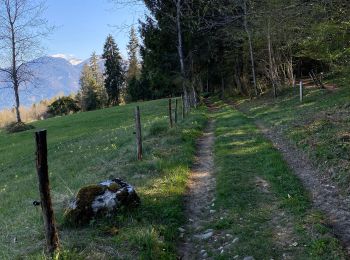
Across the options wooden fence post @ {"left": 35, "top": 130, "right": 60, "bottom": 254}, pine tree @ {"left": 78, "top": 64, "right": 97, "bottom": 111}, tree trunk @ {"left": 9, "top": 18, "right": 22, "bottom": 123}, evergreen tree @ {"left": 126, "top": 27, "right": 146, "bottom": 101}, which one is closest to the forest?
wooden fence post @ {"left": 35, "top": 130, "right": 60, "bottom": 254}

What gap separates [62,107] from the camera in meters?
86.4

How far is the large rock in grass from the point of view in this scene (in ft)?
23.9

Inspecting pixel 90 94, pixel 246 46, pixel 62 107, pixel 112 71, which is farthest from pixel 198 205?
pixel 112 71

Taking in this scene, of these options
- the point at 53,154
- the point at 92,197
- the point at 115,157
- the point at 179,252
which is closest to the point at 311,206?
the point at 179,252

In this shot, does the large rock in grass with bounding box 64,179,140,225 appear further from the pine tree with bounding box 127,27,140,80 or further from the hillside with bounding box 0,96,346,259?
the pine tree with bounding box 127,27,140,80

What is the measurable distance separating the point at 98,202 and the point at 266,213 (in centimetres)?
311

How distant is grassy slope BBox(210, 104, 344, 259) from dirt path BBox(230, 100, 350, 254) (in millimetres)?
203

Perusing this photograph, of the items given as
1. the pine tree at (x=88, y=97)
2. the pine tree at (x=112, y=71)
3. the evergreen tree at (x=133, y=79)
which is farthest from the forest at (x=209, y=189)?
the pine tree at (x=112, y=71)

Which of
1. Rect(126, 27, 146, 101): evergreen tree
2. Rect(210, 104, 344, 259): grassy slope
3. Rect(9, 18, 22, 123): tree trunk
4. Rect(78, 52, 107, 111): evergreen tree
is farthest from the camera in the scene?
Rect(78, 52, 107, 111): evergreen tree

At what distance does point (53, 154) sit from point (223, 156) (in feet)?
38.1

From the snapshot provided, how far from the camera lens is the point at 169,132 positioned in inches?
691

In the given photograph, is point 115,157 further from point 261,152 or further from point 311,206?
point 311,206

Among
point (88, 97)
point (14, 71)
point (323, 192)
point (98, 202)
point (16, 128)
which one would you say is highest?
point (14, 71)

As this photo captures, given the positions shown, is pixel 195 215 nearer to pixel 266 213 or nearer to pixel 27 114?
pixel 266 213
